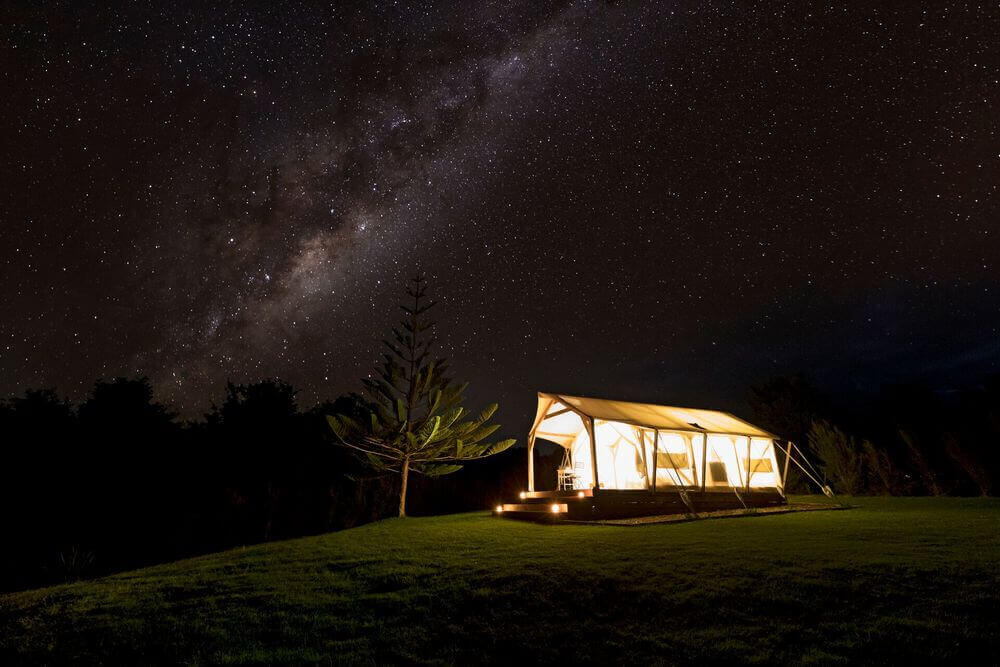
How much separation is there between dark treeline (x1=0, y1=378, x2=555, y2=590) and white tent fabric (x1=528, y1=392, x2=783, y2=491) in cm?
679

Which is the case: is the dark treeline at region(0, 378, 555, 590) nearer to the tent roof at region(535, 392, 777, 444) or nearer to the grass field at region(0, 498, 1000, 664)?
the tent roof at region(535, 392, 777, 444)

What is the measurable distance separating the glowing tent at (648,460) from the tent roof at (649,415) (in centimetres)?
3

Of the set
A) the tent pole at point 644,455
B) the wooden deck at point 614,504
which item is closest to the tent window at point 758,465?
the wooden deck at point 614,504

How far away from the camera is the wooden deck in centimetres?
1196

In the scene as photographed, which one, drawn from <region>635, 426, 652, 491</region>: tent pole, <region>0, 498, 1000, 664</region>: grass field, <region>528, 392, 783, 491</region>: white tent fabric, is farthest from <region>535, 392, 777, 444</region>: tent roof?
<region>0, 498, 1000, 664</region>: grass field

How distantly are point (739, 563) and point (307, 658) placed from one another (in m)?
4.62

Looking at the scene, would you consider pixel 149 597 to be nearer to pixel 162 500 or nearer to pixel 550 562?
pixel 550 562

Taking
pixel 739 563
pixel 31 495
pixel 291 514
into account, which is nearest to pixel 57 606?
pixel 739 563

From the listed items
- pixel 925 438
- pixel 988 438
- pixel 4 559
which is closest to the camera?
pixel 4 559

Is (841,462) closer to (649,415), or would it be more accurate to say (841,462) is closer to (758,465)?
(758,465)

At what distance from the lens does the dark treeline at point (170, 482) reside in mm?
17359

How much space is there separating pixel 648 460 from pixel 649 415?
118cm

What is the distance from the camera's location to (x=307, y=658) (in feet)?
13.6

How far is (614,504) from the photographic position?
40.3 ft
